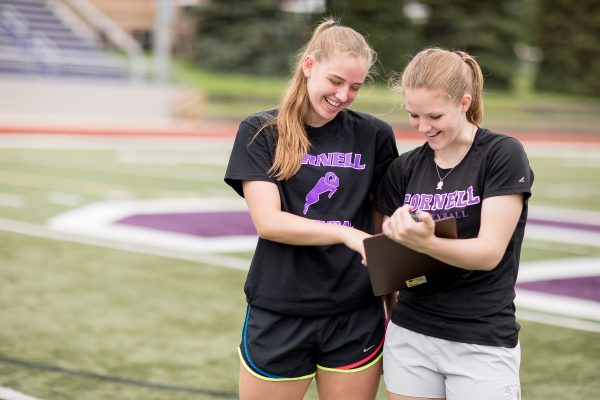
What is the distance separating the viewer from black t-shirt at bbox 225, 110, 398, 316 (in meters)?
3.07

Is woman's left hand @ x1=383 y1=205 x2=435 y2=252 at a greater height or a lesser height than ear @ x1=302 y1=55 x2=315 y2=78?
lesser

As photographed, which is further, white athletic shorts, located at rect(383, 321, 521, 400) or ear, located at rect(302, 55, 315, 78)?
ear, located at rect(302, 55, 315, 78)

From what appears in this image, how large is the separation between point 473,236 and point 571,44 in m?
38.0

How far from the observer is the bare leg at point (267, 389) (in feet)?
10.4

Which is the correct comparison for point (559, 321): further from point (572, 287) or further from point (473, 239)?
point (473, 239)

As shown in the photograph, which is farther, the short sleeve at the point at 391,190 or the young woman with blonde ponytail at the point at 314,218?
the short sleeve at the point at 391,190

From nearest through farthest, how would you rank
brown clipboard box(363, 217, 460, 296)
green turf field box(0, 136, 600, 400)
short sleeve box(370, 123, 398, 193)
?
brown clipboard box(363, 217, 460, 296)
short sleeve box(370, 123, 398, 193)
green turf field box(0, 136, 600, 400)

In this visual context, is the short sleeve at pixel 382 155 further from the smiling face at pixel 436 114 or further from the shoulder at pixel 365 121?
the smiling face at pixel 436 114

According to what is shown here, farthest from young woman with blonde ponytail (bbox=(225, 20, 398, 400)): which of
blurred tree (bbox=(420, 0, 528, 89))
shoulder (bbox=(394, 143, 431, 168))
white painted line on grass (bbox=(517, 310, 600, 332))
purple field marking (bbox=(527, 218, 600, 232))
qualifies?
blurred tree (bbox=(420, 0, 528, 89))

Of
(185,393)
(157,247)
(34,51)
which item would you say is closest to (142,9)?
(34,51)

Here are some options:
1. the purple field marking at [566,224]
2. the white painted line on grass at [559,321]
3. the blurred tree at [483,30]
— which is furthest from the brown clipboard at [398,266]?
the blurred tree at [483,30]

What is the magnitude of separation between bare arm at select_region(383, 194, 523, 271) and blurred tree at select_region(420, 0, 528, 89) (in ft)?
118

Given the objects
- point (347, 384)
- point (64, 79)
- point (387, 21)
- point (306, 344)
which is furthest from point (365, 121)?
point (387, 21)

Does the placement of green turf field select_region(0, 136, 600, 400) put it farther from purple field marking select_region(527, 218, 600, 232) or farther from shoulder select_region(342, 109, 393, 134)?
shoulder select_region(342, 109, 393, 134)
